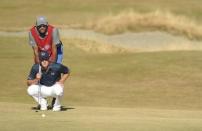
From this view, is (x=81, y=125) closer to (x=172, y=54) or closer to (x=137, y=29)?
(x=172, y=54)

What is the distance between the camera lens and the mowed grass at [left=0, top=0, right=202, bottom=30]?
40.5m

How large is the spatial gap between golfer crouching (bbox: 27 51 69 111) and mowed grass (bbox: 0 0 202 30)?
2611 centimetres

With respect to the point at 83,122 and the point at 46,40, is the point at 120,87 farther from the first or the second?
the point at 83,122

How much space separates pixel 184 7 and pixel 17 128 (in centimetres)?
3421

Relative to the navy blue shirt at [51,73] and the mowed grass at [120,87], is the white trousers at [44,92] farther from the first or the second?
the mowed grass at [120,87]

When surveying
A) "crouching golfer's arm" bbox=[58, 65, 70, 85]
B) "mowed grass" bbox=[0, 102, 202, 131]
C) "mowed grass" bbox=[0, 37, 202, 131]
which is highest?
"mowed grass" bbox=[0, 37, 202, 131]

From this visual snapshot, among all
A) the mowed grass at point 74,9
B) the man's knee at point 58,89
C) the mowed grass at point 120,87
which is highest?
the mowed grass at point 74,9

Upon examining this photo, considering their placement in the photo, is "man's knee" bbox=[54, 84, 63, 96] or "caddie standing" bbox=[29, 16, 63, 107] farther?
"caddie standing" bbox=[29, 16, 63, 107]

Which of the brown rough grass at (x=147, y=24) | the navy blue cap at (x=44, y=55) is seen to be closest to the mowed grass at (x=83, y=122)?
the navy blue cap at (x=44, y=55)

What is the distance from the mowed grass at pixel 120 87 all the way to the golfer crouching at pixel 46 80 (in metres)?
0.35

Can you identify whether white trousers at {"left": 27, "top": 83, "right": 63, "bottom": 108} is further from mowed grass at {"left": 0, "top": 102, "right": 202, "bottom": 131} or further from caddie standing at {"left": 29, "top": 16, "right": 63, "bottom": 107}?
mowed grass at {"left": 0, "top": 102, "right": 202, "bottom": 131}

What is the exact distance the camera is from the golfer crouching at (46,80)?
12.5m

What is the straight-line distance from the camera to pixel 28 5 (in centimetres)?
4456

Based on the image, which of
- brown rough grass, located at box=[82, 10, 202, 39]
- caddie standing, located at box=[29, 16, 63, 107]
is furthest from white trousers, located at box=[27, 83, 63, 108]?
brown rough grass, located at box=[82, 10, 202, 39]
